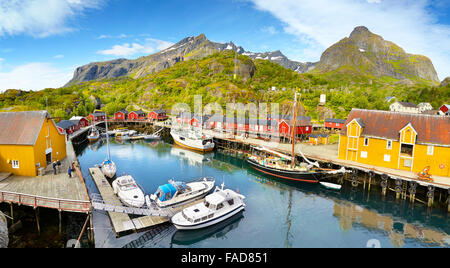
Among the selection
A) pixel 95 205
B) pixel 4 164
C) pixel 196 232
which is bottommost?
pixel 196 232

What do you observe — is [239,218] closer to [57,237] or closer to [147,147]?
[57,237]

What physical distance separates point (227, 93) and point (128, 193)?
2912 inches

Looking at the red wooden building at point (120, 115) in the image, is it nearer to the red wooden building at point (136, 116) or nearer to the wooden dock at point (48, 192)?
the red wooden building at point (136, 116)

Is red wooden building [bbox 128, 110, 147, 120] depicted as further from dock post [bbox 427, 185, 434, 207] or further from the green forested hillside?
dock post [bbox 427, 185, 434, 207]

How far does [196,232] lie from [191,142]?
33.1 m

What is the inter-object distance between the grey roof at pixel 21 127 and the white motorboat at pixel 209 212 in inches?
632

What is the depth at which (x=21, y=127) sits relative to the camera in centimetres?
2581

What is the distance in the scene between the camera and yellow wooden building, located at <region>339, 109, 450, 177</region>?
30141 millimetres

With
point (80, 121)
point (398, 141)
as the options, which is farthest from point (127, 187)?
point (80, 121)

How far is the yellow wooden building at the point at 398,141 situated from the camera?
3014cm

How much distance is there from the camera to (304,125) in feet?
177

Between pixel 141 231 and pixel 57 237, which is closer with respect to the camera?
→ pixel 57 237

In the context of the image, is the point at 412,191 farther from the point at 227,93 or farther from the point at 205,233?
→ the point at 227,93

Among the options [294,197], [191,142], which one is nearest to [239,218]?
[294,197]
